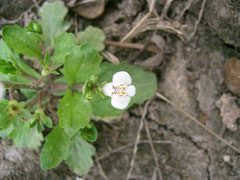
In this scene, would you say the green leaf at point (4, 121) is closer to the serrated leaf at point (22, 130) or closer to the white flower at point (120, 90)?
the serrated leaf at point (22, 130)

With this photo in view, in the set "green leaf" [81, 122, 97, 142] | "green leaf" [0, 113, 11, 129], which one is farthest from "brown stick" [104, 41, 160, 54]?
"green leaf" [0, 113, 11, 129]

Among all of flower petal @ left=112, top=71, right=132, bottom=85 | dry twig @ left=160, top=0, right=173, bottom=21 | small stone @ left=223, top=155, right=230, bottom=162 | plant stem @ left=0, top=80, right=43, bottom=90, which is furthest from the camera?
dry twig @ left=160, top=0, right=173, bottom=21

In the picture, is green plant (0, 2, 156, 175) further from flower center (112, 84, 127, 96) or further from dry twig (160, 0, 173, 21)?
dry twig (160, 0, 173, 21)

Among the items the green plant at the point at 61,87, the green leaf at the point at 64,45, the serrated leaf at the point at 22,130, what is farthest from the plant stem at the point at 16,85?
the green leaf at the point at 64,45

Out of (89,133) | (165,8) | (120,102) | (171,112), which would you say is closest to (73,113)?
(89,133)

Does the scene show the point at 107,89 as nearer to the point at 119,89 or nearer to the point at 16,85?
the point at 119,89
